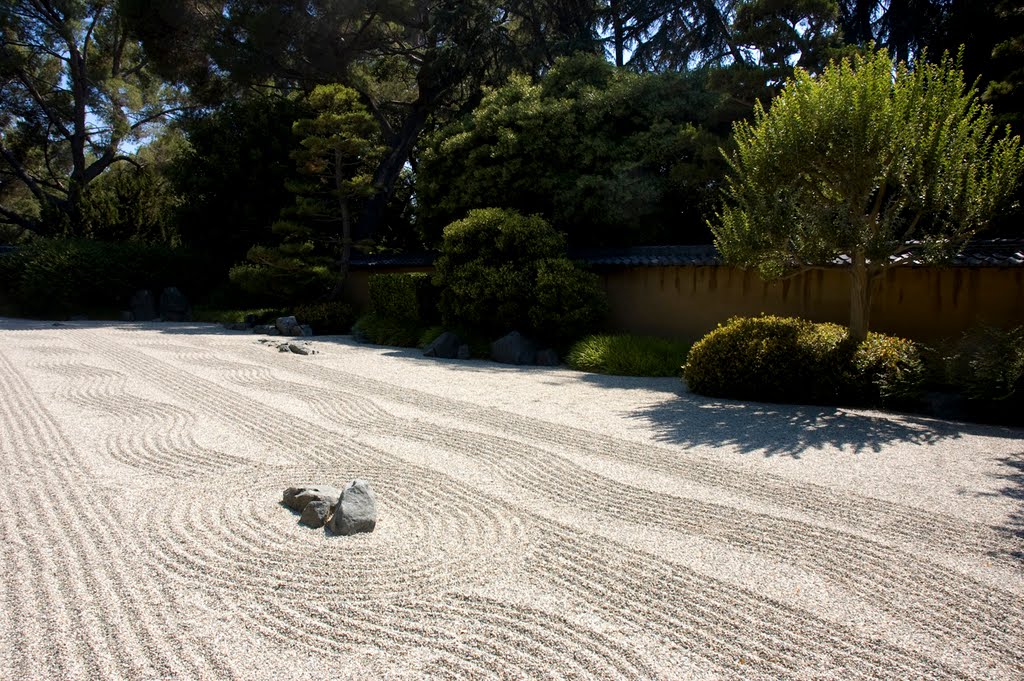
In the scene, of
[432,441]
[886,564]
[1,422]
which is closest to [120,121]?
[1,422]

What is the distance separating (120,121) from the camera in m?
24.1

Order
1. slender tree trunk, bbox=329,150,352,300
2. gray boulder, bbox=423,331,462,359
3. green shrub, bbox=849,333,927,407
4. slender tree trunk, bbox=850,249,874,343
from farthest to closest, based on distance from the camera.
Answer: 1. slender tree trunk, bbox=329,150,352,300
2. gray boulder, bbox=423,331,462,359
3. slender tree trunk, bbox=850,249,874,343
4. green shrub, bbox=849,333,927,407

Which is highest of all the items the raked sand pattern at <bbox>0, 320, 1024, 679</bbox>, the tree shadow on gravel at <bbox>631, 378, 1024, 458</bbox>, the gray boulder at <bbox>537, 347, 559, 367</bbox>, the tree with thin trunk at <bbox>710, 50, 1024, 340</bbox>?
the tree with thin trunk at <bbox>710, 50, 1024, 340</bbox>

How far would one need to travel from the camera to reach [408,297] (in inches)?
574

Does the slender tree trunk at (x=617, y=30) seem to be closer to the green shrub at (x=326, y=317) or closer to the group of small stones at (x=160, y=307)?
the green shrub at (x=326, y=317)

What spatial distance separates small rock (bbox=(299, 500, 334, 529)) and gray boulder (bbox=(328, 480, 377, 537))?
5 cm

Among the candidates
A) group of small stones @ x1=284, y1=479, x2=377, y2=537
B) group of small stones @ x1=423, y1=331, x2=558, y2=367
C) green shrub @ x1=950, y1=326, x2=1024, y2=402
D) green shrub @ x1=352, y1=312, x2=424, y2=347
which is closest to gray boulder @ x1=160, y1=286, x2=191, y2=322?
green shrub @ x1=352, y1=312, x2=424, y2=347

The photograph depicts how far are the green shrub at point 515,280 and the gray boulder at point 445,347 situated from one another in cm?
50

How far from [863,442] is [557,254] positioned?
7077 millimetres

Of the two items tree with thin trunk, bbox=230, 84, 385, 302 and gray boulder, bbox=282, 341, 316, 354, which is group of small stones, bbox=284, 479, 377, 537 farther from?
tree with thin trunk, bbox=230, 84, 385, 302

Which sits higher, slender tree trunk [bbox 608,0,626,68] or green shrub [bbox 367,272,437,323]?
slender tree trunk [bbox 608,0,626,68]

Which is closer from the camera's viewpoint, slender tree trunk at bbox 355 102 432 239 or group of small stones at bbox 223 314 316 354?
group of small stones at bbox 223 314 316 354

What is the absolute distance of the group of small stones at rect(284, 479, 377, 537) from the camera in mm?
3742

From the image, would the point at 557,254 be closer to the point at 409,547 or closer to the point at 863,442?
the point at 863,442
